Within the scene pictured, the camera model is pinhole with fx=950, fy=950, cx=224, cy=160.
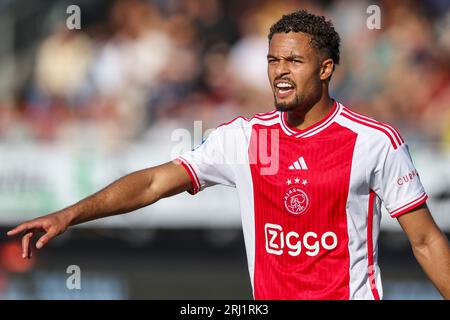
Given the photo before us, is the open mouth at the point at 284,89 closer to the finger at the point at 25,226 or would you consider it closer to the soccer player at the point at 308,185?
the soccer player at the point at 308,185

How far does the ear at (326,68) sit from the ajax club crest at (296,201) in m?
0.75

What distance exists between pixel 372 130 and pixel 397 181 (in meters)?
0.35

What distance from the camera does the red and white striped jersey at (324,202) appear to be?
223 inches

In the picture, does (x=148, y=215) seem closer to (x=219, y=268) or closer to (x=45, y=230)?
(x=219, y=268)

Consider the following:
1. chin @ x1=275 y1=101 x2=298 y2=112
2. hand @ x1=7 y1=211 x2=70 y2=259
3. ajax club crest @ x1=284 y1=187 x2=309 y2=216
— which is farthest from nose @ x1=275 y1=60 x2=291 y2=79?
hand @ x1=7 y1=211 x2=70 y2=259

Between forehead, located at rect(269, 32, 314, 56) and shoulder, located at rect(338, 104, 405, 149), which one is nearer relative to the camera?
shoulder, located at rect(338, 104, 405, 149)

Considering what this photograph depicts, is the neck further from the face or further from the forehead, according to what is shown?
the forehead

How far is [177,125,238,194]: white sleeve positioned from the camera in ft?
19.7

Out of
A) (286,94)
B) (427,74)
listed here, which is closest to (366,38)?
(427,74)

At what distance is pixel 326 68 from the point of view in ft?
19.7

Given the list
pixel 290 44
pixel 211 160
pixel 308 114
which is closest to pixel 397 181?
pixel 308 114

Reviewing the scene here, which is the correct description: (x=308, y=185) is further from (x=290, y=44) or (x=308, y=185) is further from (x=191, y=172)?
(x=290, y=44)

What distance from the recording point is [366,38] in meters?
13.2

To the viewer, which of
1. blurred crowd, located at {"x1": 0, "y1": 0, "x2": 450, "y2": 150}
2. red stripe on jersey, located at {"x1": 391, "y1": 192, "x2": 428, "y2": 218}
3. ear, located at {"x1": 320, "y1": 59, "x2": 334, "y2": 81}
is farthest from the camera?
blurred crowd, located at {"x1": 0, "y1": 0, "x2": 450, "y2": 150}
